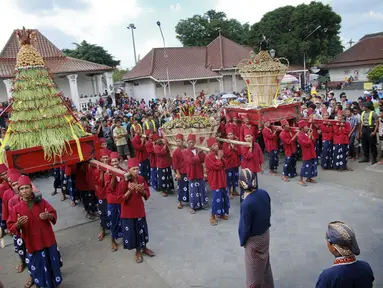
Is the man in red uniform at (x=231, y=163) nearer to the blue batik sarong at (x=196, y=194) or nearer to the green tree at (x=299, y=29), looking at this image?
the blue batik sarong at (x=196, y=194)

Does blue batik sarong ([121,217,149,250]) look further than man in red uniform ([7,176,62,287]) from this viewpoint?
Yes

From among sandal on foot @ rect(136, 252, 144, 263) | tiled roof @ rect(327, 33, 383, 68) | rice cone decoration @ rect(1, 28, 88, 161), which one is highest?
tiled roof @ rect(327, 33, 383, 68)

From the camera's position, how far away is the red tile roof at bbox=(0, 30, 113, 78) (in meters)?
21.3

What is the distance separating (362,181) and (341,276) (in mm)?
6460

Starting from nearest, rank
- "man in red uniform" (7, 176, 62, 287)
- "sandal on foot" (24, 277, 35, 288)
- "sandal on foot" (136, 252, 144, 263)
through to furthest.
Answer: "man in red uniform" (7, 176, 62, 287) → "sandal on foot" (24, 277, 35, 288) → "sandal on foot" (136, 252, 144, 263)

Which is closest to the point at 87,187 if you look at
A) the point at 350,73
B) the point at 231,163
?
the point at 231,163

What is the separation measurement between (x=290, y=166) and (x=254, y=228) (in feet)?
17.6

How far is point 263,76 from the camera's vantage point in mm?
10180

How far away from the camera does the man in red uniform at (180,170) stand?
297 inches

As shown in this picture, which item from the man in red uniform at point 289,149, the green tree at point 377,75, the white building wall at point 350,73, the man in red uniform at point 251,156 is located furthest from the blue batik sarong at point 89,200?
the white building wall at point 350,73

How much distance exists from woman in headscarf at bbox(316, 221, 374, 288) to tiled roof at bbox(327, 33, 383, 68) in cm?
2980

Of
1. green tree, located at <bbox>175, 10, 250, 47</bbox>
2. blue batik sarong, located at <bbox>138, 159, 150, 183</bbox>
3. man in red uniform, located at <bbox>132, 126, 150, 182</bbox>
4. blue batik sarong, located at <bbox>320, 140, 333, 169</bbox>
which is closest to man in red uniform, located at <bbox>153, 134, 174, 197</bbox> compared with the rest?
man in red uniform, located at <bbox>132, 126, 150, 182</bbox>

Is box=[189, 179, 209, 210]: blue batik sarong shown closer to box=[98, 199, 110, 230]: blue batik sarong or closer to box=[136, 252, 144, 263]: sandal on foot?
box=[98, 199, 110, 230]: blue batik sarong

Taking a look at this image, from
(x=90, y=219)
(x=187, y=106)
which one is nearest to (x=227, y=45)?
(x=187, y=106)
